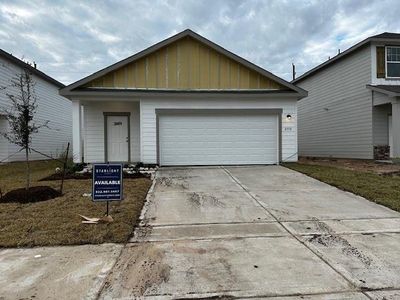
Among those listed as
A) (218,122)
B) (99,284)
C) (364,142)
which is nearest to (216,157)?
(218,122)

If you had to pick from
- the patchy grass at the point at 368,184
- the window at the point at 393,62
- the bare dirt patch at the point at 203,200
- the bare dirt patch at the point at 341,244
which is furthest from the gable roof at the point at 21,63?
the window at the point at 393,62

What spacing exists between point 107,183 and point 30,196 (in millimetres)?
2653

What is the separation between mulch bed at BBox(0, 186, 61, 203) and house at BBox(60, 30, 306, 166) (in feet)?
19.5

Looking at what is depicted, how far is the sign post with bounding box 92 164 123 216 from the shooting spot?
6008mm

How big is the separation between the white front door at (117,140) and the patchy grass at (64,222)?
6.64 meters

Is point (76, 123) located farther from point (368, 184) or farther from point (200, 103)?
point (368, 184)

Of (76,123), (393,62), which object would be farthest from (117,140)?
(393,62)

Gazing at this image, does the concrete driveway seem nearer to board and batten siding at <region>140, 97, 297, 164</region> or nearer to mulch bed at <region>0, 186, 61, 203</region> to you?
mulch bed at <region>0, 186, 61, 203</region>

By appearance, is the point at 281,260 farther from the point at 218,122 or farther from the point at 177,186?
the point at 218,122

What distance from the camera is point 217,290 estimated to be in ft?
11.2

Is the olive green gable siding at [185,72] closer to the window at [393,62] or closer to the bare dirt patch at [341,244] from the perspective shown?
the window at [393,62]

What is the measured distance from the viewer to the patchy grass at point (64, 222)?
16.4 ft

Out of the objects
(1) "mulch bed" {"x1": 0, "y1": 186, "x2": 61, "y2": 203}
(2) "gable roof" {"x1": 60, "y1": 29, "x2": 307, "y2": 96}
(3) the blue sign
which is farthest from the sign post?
(2) "gable roof" {"x1": 60, "y1": 29, "x2": 307, "y2": 96}

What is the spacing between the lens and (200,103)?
13938 millimetres
